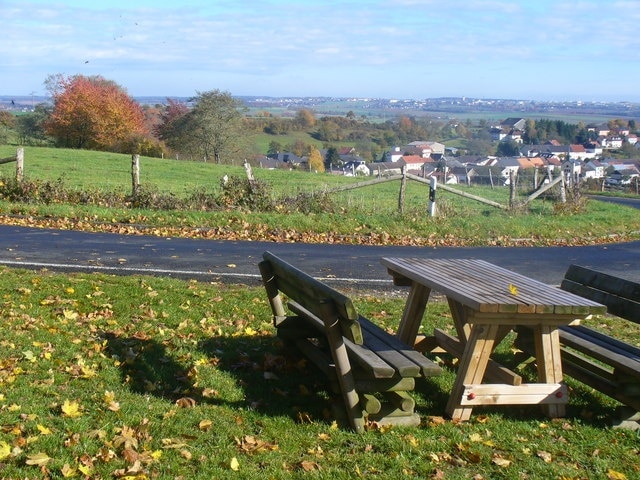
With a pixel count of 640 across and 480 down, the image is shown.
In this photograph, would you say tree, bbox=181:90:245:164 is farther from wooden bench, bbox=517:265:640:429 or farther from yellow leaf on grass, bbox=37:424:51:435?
yellow leaf on grass, bbox=37:424:51:435

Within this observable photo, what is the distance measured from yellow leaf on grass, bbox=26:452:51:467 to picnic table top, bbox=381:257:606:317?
9.48ft

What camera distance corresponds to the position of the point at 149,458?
15.2 feet

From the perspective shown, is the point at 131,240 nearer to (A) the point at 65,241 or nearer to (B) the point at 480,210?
(A) the point at 65,241

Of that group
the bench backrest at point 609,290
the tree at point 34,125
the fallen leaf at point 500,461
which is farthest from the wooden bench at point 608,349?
the tree at point 34,125

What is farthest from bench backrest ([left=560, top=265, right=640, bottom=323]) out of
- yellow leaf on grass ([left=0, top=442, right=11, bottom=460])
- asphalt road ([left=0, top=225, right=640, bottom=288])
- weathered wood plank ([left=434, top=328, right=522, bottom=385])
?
yellow leaf on grass ([left=0, top=442, right=11, bottom=460])

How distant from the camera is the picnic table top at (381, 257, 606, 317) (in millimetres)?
5496

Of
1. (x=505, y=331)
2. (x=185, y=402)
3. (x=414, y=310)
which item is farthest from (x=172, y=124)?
(x=505, y=331)

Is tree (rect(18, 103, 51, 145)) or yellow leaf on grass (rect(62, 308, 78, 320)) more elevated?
tree (rect(18, 103, 51, 145))

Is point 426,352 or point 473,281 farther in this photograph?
point 426,352

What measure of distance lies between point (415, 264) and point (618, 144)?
71351 mm

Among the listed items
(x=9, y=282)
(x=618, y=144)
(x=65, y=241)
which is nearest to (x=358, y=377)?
(x=9, y=282)

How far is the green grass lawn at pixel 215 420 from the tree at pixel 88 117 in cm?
5395

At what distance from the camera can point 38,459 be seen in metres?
4.40

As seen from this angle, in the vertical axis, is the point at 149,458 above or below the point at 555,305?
below
